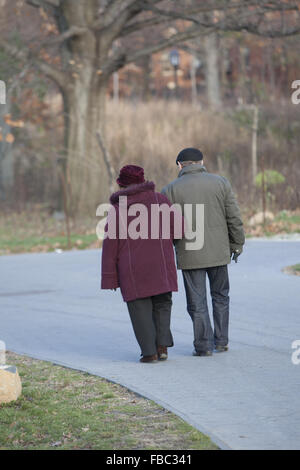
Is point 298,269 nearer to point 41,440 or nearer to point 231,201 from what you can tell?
point 231,201

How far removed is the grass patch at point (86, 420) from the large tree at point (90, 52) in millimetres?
15813

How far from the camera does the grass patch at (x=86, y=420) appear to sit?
19.0ft

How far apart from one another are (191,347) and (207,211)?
1414 millimetres

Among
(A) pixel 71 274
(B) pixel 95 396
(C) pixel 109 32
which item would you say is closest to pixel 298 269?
(A) pixel 71 274

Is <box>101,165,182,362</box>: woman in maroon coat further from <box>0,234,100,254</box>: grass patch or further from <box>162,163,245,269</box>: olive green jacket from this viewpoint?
<box>0,234,100,254</box>: grass patch

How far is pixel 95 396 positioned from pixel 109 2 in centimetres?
1829

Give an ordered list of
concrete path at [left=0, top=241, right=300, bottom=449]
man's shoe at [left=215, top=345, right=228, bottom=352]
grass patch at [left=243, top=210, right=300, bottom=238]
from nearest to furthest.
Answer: concrete path at [left=0, top=241, right=300, bottom=449], man's shoe at [left=215, top=345, right=228, bottom=352], grass patch at [left=243, top=210, right=300, bottom=238]

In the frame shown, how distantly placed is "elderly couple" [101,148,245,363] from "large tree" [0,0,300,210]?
1489cm

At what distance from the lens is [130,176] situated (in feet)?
26.5

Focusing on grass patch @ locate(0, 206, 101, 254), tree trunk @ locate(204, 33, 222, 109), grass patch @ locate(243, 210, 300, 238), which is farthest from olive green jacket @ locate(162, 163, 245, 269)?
tree trunk @ locate(204, 33, 222, 109)

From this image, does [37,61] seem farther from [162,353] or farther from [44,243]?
[162,353]

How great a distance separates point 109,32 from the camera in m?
24.2

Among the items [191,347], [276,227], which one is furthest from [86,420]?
[276,227]

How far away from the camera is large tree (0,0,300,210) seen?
76.8ft
